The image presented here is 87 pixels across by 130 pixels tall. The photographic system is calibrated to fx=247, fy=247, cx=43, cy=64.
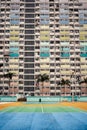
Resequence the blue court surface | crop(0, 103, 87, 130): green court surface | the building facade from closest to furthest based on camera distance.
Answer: the blue court surface → crop(0, 103, 87, 130): green court surface → the building facade

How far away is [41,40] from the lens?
5748 inches

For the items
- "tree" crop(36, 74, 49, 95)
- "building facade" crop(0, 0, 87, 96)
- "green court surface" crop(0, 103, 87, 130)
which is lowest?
"green court surface" crop(0, 103, 87, 130)

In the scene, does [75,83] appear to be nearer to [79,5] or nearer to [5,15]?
[79,5]

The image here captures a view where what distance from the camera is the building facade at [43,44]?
140 meters

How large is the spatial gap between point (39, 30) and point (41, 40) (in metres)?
6.56

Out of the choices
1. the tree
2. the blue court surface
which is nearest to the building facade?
the tree

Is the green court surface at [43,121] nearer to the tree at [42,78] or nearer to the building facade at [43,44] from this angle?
the tree at [42,78]

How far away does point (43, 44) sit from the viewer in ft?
477

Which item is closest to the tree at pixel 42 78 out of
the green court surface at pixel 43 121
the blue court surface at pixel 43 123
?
the green court surface at pixel 43 121

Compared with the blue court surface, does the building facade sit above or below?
above

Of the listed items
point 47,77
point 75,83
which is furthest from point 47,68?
point 75,83

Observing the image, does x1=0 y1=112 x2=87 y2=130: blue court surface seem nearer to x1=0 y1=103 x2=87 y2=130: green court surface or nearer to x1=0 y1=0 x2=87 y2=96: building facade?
x1=0 y1=103 x2=87 y2=130: green court surface

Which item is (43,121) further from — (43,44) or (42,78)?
(43,44)

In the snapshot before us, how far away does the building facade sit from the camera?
140m
